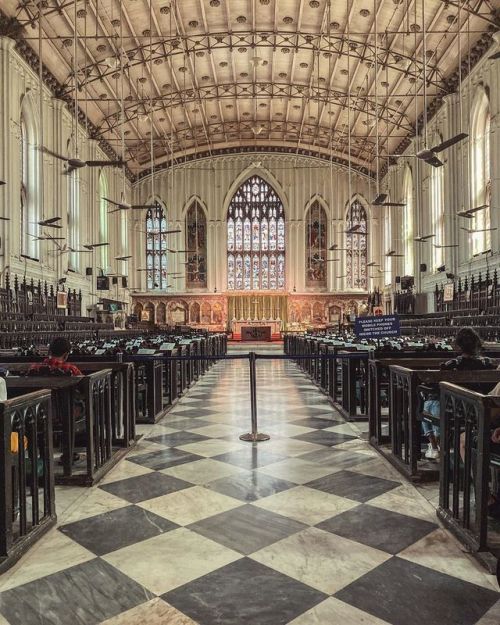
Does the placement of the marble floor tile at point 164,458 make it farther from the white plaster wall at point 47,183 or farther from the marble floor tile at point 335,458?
the white plaster wall at point 47,183

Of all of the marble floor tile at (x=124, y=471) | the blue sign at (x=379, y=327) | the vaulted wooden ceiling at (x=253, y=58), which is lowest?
the marble floor tile at (x=124, y=471)

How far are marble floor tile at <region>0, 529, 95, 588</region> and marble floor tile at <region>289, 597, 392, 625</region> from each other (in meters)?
1.21

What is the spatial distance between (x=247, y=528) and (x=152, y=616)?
1.02m

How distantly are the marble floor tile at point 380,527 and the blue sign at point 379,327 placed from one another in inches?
110

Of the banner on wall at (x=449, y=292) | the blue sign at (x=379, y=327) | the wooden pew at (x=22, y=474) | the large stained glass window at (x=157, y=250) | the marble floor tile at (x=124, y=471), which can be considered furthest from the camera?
the large stained glass window at (x=157, y=250)

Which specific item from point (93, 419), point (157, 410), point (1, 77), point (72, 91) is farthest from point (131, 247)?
point (93, 419)

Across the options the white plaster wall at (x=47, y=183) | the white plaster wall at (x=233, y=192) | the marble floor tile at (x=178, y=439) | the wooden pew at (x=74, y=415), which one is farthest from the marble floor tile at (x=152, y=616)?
the white plaster wall at (x=233, y=192)

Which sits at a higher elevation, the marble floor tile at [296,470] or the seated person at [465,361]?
the seated person at [465,361]

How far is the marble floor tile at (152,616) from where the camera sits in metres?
2.14

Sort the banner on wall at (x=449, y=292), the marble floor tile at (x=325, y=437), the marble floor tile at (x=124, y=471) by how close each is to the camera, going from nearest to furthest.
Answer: the marble floor tile at (x=124, y=471), the marble floor tile at (x=325, y=437), the banner on wall at (x=449, y=292)

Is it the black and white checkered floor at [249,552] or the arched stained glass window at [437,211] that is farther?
the arched stained glass window at [437,211]

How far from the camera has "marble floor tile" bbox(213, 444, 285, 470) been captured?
457 cm

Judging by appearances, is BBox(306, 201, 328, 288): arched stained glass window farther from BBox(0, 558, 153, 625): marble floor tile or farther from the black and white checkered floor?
BBox(0, 558, 153, 625): marble floor tile

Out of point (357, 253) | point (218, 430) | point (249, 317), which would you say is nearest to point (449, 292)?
point (357, 253)
